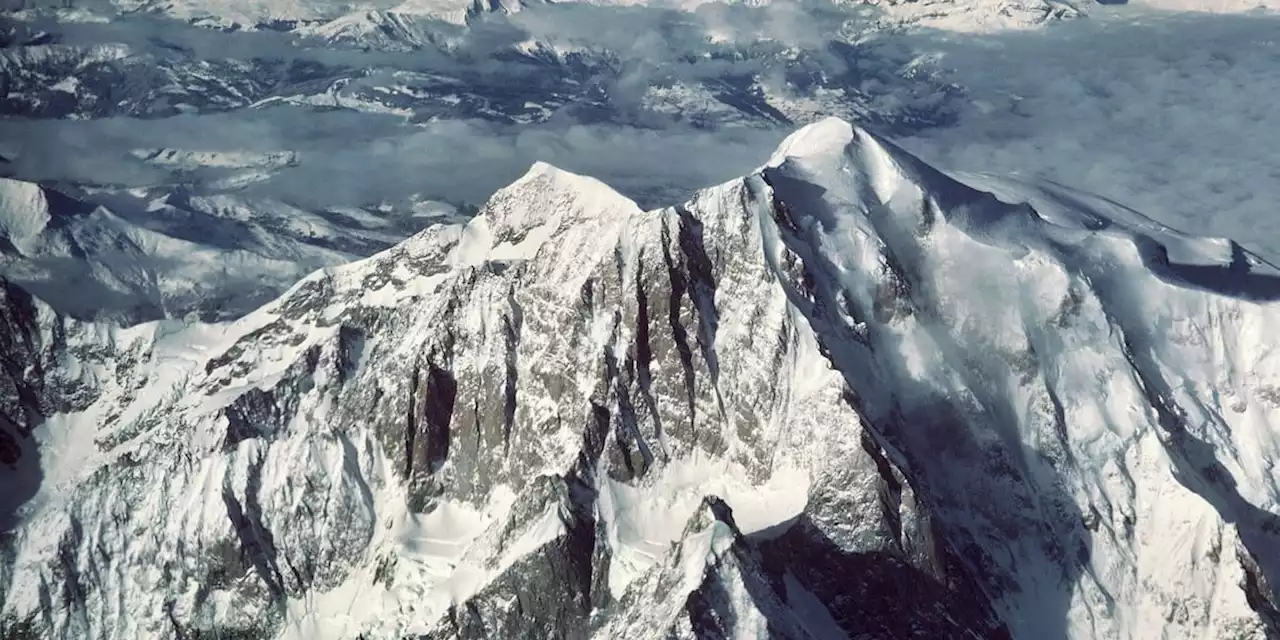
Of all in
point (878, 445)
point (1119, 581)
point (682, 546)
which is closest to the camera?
point (682, 546)

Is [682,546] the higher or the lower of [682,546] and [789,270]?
the lower

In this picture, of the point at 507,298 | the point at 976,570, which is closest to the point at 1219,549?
the point at 976,570

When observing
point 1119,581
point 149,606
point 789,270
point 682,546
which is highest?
point 789,270

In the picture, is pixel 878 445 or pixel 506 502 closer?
pixel 878 445

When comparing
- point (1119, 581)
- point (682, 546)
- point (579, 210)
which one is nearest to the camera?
point (682, 546)

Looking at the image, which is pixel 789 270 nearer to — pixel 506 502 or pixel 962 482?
pixel 962 482

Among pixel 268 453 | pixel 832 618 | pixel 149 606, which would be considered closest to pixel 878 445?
pixel 832 618

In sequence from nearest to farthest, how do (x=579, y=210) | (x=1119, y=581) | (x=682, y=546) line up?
(x=682, y=546) < (x=1119, y=581) < (x=579, y=210)

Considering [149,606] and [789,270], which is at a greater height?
[789,270]

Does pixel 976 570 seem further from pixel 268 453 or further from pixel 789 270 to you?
pixel 268 453
